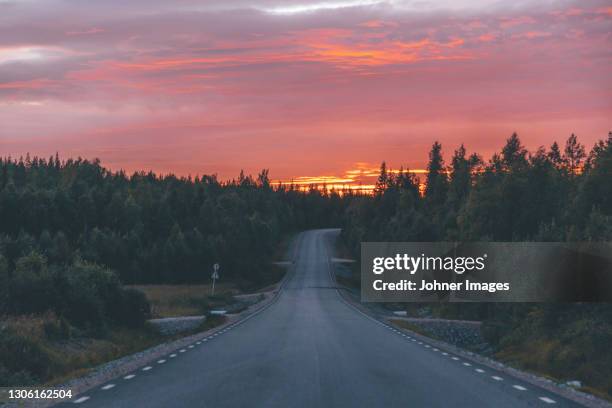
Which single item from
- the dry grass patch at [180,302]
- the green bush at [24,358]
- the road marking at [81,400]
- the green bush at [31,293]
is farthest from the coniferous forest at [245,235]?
the road marking at [81,400]

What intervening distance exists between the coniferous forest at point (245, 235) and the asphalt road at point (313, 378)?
27.0 feet

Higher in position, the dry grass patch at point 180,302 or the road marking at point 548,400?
the road marking at point 548,400

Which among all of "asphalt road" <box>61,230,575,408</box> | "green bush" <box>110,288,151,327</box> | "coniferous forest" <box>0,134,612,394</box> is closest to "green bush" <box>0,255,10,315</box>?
"coniferous forest" <box>0,134,612,394</box>

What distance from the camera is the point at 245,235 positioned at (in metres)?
122

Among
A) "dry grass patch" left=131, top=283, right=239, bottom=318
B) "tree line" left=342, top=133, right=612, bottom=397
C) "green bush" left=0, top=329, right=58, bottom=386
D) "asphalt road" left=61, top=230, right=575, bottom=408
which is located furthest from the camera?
"dry grass patch" left=131, top=283, right=239, bottom=318

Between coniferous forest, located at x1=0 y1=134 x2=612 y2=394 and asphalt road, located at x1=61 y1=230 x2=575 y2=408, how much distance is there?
8.22 m

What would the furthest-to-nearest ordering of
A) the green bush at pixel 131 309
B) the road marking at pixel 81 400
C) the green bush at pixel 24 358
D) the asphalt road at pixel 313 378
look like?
the green bush at pixel 131 309 → the green bush at pixel 24 358 → the asphalt road at pixel 313 378 → the road marking at pixel 81 400

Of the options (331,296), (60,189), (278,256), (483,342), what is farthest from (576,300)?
(278,256)

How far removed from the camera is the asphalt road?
1355cm

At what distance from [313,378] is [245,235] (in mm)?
105123

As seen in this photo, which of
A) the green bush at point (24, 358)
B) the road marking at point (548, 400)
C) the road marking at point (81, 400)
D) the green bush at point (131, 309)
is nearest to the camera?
the road marking at point (81, 400)

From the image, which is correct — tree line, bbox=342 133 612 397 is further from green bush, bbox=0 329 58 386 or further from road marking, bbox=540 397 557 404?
green bush, bbox=0 329 58 386

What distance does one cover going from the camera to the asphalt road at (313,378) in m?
13.5

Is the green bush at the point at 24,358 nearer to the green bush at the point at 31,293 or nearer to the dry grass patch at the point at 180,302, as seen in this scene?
the green bush at the point at 31,293
